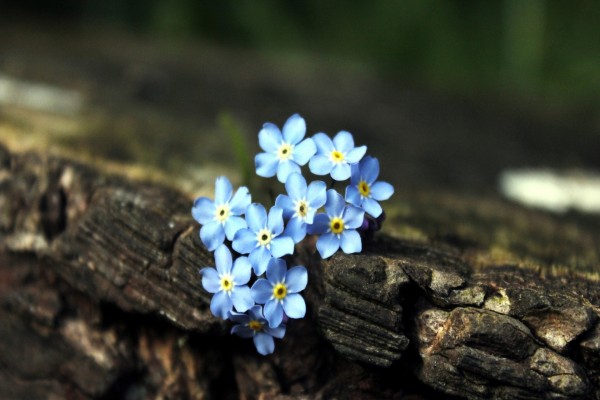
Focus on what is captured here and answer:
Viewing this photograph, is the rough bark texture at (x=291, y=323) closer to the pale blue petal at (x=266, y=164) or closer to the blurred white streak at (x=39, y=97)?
the pale blue petal at (x=266, y=164)

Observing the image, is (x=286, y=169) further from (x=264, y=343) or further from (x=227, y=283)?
(x=264, y=343)

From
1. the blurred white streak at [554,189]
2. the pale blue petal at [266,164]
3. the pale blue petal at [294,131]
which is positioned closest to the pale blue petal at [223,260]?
the pale blue petal at [266,164]

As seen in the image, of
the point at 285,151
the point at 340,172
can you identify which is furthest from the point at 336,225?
the point at 285,151

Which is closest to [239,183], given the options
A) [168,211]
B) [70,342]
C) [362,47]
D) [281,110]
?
[168,211]

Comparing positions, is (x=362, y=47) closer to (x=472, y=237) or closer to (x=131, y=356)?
(x=472, y=237)

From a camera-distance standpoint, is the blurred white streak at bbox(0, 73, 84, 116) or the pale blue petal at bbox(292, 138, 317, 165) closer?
the pale blue petal at bbox(292, 138, 317, 165)

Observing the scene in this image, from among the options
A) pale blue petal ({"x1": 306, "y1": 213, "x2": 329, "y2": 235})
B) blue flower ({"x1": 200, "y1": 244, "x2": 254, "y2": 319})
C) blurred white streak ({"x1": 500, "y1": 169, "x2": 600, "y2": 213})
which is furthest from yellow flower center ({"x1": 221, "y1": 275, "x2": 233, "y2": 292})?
blurred white streak ({"x1": 500, "y1": 169, "x2": 600, "y2": 213})

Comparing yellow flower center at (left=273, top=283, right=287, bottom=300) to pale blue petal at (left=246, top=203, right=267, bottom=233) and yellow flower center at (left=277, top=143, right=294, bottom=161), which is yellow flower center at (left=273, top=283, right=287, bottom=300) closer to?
pale blue petal at (left=246, top=203, right=267, bottom=233)
